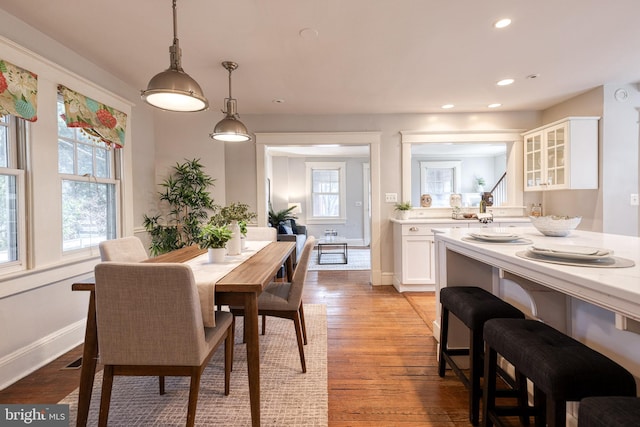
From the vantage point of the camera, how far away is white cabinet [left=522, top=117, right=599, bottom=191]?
330 cm

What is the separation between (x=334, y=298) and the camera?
356cm

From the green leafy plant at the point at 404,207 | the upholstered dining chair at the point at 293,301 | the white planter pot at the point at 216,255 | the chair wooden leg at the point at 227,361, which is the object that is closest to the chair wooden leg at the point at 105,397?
the chair wooden leg at the point at 227,361

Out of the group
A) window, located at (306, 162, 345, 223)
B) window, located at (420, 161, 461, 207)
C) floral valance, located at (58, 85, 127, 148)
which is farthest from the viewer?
window, located at (420, 161, 461, 207)

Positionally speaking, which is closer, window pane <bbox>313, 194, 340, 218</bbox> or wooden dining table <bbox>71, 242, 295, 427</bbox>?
wooden dining table <bbox>71, 242, 295, 427</bbox>

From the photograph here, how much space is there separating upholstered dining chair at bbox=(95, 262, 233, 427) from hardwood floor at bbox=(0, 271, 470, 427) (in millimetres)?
855

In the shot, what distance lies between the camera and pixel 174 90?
155 cm

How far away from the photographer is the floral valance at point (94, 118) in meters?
2.39

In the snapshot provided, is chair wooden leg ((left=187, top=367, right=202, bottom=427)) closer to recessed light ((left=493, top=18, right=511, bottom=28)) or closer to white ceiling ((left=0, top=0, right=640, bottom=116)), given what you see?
white ceiling ((left=0, top=0, right=640, bottom=116))

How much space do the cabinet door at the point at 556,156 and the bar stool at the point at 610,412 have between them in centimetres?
342

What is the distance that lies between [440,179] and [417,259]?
482 centimetres

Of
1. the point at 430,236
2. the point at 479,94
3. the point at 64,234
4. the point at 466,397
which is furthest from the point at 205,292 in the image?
the point at 479,94

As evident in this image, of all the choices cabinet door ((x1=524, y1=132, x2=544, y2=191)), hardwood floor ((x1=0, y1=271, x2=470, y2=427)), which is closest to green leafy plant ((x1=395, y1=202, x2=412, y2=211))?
hardwood floor ((x1=0, y1=271, x2=470, y2=427))

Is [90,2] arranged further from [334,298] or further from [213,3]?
[334,298]

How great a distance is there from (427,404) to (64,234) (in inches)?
117
